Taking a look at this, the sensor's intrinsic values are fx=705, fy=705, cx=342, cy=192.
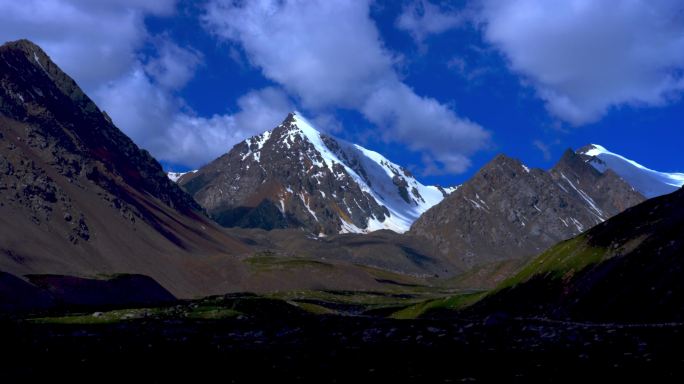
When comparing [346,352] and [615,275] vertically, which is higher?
[615,275]

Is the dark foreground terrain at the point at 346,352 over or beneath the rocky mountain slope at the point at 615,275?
beneath

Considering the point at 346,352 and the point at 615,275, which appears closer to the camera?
the point at 346,352

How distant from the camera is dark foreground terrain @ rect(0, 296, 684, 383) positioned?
137 ft

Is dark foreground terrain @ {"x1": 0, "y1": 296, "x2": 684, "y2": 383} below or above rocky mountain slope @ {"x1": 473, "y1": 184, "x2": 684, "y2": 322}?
below

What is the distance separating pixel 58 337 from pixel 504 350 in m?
44.2

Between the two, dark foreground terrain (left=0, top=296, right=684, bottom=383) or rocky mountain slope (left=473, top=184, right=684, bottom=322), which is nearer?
dark foreground terrain (left=0, top=296, right=684, bottom=383)

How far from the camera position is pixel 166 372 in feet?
147

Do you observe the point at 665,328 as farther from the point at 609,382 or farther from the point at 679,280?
the point at 609,382

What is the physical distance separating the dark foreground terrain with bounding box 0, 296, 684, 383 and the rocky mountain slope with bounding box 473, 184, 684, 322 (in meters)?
15.4

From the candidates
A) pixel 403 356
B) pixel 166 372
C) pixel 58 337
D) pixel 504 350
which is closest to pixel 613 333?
pixel 504 350

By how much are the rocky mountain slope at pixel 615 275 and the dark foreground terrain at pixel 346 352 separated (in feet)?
50.5

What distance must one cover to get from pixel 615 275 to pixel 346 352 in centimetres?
5241

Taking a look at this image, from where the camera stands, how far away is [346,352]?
181 ft

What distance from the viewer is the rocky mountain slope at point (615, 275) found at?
7912 cm
